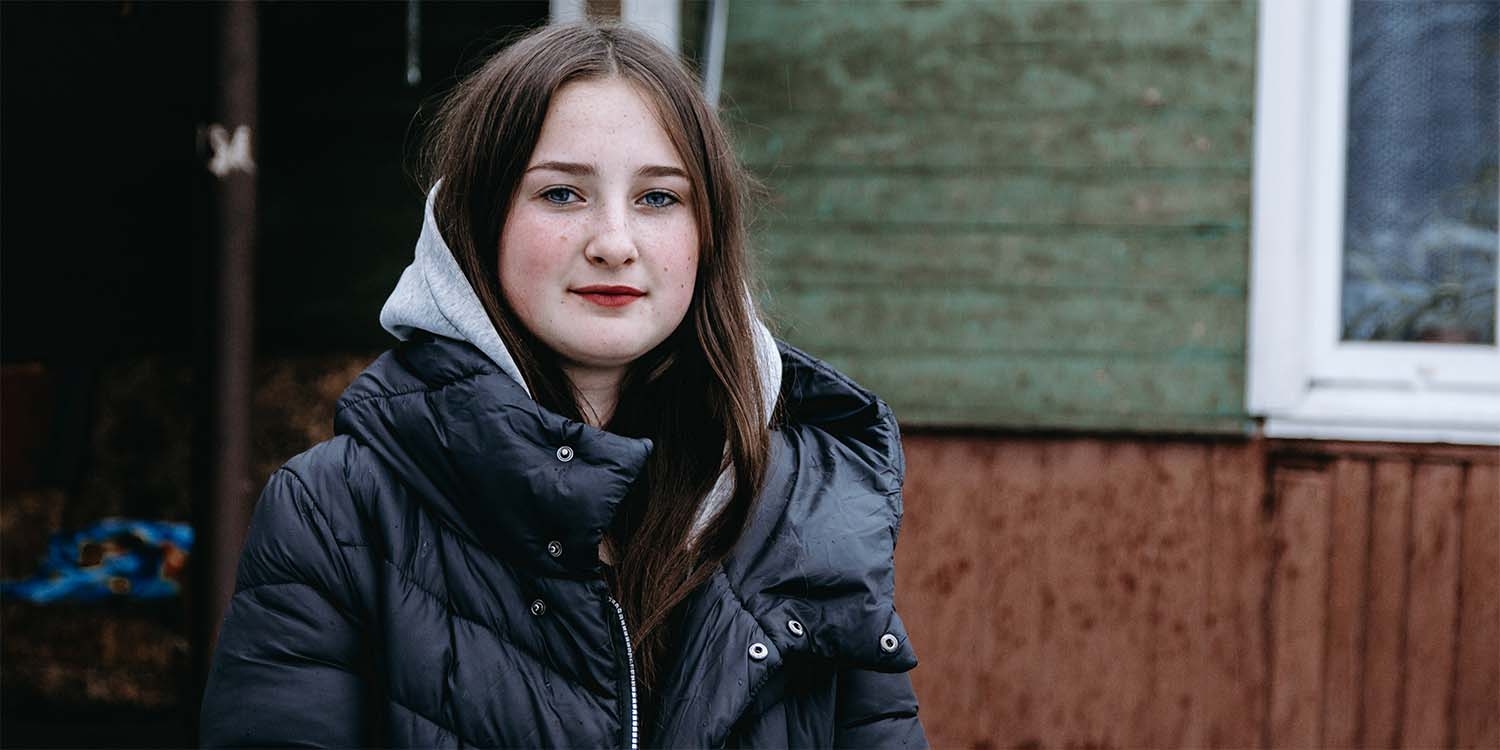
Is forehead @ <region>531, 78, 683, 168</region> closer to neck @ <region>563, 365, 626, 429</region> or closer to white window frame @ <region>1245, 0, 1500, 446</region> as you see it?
neck @ <region>563, 365, 626, 429</region>

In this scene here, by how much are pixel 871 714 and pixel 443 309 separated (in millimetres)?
720

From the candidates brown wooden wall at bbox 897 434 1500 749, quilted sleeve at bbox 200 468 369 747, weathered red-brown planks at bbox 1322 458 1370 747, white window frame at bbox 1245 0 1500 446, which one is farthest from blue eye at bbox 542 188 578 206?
weathered red-brown planks at bbox 1322 458 1370 747

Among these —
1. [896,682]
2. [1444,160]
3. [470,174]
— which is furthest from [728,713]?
[1444,160]

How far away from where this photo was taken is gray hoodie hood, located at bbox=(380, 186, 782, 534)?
1521 millimetres

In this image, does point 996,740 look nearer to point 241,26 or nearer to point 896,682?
point 896,682

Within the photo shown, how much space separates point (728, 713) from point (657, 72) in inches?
30.3

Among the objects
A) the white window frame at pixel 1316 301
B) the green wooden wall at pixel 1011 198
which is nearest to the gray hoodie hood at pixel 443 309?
the green wooden wall at pixel 1011 198

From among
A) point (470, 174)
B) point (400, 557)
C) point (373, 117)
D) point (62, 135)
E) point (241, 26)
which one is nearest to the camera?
point (400, 557)

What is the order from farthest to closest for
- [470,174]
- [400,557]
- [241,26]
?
[241,26]
[470,174]
[400,557]

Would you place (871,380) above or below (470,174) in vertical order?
below

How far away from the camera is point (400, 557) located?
1436mm

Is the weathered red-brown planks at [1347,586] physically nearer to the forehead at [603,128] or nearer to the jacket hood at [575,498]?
the jacket hood at [575,498]

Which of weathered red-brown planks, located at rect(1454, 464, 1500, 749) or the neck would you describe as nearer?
the neck

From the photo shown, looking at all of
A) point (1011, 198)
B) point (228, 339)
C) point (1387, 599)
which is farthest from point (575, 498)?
point (1387, 599)
